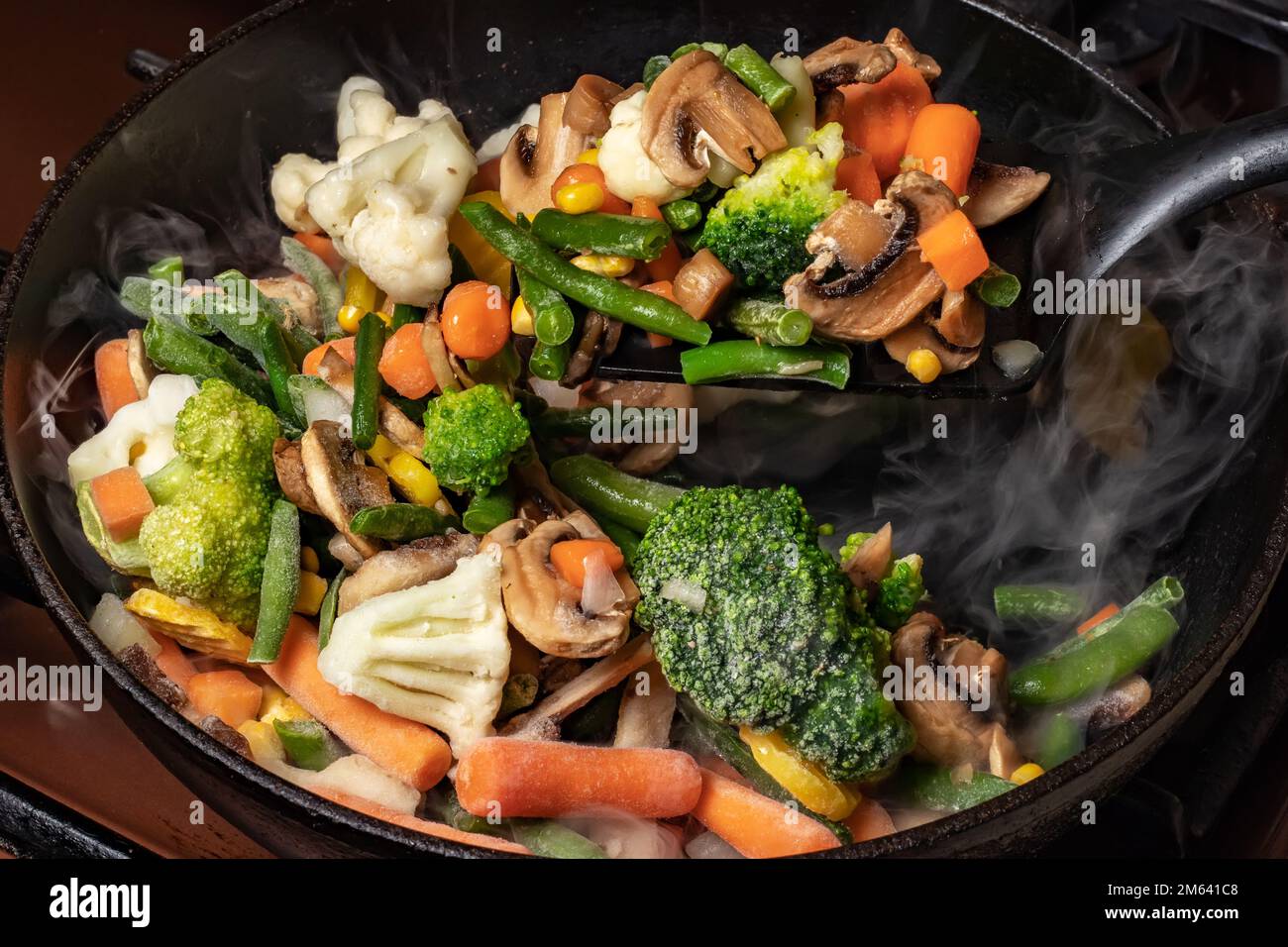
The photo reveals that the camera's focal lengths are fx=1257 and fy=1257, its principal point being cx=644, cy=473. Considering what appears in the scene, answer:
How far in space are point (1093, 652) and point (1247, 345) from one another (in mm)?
799

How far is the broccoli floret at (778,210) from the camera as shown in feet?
8.07

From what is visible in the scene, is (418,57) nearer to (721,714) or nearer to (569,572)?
(569,572)

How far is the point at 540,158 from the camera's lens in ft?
9.51

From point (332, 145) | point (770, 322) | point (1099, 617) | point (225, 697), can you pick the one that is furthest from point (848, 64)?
point (225, 697)

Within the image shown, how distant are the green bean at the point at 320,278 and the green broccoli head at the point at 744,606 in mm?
1038

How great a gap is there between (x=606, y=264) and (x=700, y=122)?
34cm

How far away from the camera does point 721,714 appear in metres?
2.27

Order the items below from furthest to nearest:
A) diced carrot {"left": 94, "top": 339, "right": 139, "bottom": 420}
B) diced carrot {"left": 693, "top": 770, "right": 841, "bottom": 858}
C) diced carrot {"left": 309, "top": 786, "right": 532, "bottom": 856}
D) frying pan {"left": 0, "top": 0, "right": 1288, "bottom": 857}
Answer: diced carrot {"left": 94, "top": 339, "right": 139, "bottom": 420} → diced carrot {"left": 693, "top": 770, "right": 841, "bottom": 858} → diced carrot {"left": 309, "top": 786, "right": 532, "bottom": 856} → frying pan {"left": 0, "top": 0, "right": 1288, "bottom": 857}

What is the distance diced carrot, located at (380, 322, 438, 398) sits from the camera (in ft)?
8.70

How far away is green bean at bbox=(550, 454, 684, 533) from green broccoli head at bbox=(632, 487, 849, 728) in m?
0.26

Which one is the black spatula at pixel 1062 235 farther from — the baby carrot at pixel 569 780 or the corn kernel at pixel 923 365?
the baby carrot at pixel 569 780

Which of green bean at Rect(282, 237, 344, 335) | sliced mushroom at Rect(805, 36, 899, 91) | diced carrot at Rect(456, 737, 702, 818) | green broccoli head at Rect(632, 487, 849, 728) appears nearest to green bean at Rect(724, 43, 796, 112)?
sliced mushroom at Rect(805, 36, 899, 91)

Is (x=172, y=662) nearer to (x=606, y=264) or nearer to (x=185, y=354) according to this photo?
(x=185, y=354)

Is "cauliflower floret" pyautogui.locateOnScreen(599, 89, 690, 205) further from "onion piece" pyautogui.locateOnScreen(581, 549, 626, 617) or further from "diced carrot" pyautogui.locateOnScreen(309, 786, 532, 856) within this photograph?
"diced carrot" pyautogui.locateOnScreen(309, 786, 532, 856)
